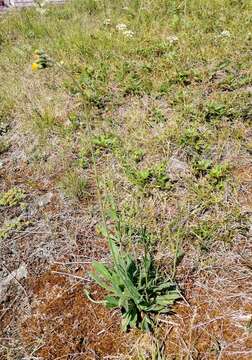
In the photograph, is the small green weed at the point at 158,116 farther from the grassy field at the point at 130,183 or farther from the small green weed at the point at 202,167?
the small green weed at the point at 202,167

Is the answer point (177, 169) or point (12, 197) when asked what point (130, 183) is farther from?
point (12, 197)

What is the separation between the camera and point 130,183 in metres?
3.01

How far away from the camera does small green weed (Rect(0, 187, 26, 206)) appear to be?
10.1 ft

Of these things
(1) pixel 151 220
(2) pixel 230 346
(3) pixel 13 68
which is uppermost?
(3) pixel 13 68

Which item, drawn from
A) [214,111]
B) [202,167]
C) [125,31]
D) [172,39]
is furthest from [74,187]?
[125,31]

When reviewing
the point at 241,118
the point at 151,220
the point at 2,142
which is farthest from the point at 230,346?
the point at 2,142

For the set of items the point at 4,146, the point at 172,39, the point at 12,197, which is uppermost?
the point at 172,39

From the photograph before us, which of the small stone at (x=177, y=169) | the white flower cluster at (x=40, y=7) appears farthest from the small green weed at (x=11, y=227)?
the white flower cluster at (x=40, y=7)

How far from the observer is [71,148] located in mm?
3535

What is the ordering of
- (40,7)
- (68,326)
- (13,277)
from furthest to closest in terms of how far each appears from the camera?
1. (13,277)
2. (68,326)
3. (40,7)

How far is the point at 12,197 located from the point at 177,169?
1462 mm

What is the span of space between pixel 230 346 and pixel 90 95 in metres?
3.08

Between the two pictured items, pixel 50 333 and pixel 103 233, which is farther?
pixel 103 233

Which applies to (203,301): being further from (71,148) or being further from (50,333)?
(71,148)
